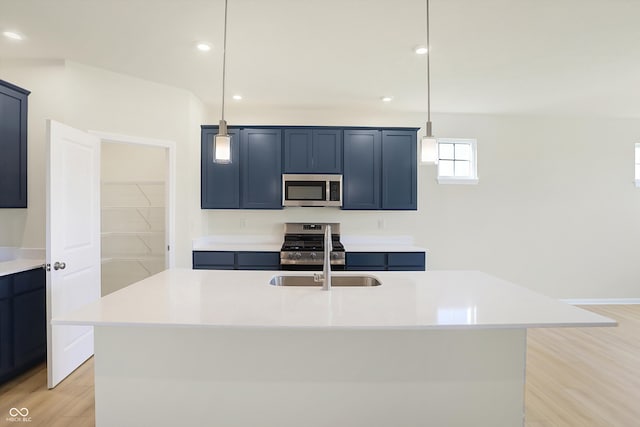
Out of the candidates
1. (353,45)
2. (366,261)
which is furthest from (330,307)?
(366,261)

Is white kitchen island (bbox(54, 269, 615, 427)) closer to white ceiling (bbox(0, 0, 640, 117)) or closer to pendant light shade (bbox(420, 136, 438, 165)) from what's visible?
pendant light shade (bbox(420, 136, 438, 165))

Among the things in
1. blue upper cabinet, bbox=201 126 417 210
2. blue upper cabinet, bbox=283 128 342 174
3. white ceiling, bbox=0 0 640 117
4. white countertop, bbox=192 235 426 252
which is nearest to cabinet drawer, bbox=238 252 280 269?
white countertop, bbox=192 235 426 252

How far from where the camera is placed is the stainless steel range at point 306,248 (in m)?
3.64

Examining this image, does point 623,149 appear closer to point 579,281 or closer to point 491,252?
point 579,281

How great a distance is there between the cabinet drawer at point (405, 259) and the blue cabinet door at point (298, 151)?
1.43 metres

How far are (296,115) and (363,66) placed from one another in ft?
4.93

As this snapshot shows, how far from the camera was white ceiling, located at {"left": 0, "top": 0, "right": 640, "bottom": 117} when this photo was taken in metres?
2.13

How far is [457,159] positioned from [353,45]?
256cm

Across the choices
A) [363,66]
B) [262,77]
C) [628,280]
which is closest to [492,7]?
[363,66]

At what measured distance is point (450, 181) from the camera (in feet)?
14.4

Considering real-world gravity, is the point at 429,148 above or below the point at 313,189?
above

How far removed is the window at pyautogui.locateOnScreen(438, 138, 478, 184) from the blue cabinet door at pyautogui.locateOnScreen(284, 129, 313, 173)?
→ 183 centimetres

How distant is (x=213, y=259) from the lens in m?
3.68
